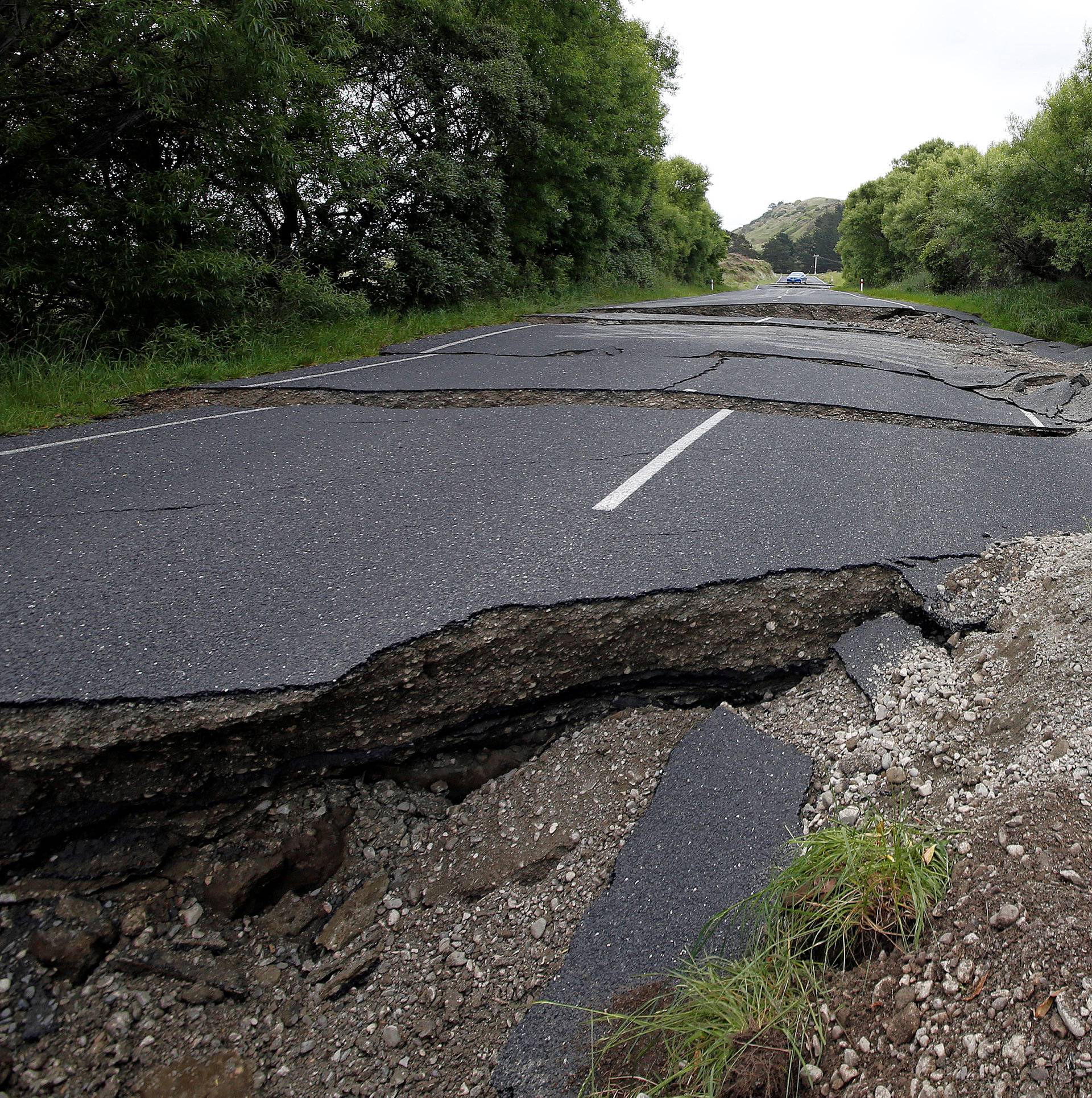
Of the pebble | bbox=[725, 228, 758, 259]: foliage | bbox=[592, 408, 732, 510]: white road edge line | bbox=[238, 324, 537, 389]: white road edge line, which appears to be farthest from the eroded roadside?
bbox=[725, 228, 758, 259]: foliage

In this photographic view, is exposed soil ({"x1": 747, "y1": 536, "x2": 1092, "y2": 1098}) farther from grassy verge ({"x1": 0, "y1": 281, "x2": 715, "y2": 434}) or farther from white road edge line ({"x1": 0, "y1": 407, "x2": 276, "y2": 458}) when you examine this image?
grassy verge ({"x1": 0, "y1": 281, "x2": 715, "y2": 434})

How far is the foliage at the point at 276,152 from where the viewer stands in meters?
7.84

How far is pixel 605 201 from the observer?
2166 cm

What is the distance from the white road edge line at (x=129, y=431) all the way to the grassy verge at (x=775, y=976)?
5599 millimetres

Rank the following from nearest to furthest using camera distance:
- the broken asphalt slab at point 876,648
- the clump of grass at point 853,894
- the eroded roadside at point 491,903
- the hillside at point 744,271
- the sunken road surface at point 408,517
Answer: the eroded roadside at point 491,903 → the clump of grass at point 853,894 → the sunken road surface at point 408,517 → the broken asphalt slab at point 876,648 → the hillside at point 744,271

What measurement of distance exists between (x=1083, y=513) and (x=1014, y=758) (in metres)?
2.61

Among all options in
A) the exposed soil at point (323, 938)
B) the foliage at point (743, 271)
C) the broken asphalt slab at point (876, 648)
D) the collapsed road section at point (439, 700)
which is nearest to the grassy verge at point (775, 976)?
the exposed soil at point (323, 938)

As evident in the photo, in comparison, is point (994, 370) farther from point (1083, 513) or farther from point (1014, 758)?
point (1014, 758)

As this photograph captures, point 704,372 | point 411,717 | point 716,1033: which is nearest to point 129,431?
point 411,717

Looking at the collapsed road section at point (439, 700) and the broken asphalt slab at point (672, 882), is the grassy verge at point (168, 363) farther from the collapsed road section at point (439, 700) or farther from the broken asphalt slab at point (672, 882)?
the broken asphalt slab at point (672, 882)

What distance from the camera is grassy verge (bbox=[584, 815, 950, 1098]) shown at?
5.65 feet

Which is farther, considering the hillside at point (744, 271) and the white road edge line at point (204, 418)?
the hillside at point (744, 271)

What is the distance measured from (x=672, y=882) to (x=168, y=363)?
830cm

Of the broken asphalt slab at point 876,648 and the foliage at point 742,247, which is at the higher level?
the foliage at point 742,247
